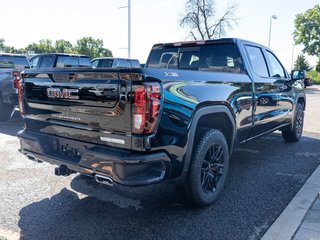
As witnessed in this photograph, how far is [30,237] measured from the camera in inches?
114

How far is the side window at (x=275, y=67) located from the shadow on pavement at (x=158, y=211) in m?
1.66

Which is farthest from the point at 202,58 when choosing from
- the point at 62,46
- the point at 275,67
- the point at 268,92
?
the point at 62,46

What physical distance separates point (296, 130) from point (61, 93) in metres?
5.05

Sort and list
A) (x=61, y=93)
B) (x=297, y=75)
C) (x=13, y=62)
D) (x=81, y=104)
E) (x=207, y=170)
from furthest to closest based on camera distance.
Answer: (x=13, y=62) < (x=297, y=75) < (x=207, y=170) < (x=61, y=93) < (x=81, y=104)

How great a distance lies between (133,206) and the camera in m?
3.55

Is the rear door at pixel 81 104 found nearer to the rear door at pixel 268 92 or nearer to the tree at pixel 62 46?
the rear door at pixel 268 92

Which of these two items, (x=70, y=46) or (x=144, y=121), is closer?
(x=144, y=121)

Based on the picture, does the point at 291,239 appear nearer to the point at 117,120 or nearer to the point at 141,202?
the point at 141,202

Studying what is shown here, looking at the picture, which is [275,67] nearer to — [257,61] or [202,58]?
[257,61]

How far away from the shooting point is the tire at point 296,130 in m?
6.45

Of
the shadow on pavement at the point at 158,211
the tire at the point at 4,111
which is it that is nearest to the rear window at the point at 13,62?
the tire at the point at 4,111

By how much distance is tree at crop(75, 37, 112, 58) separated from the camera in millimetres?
93300

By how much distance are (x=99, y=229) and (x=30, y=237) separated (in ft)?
1.96

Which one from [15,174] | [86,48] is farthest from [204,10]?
[86,48]
